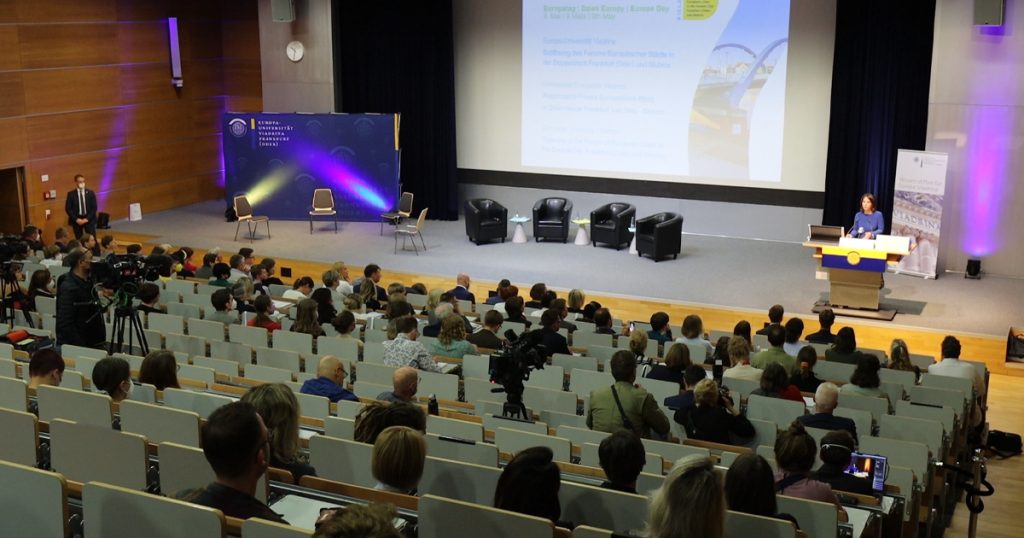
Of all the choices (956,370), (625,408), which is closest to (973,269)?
(956,370)

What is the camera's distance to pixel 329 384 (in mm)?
6582

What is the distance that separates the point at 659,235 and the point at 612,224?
1.27 meters

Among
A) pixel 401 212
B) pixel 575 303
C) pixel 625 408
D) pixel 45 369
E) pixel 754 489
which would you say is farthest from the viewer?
pixel 401 212

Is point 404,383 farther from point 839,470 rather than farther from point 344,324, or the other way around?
point 344,324

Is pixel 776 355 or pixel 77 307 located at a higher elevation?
pixel 77 307

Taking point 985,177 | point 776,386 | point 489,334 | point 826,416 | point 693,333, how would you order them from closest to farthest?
point 826,416 → point 776,386 → point 489,334 → point 693,333 → point 985,177

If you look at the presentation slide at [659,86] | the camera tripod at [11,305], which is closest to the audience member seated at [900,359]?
the camera tripod at [11,305]

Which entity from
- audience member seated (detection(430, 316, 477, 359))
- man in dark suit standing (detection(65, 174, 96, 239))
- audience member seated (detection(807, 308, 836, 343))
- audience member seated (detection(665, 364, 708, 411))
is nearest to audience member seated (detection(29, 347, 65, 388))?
audience member seated (detection(430, 316, 477, 359))

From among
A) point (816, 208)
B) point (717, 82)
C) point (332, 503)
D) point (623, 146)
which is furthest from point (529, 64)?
point (332, 503)

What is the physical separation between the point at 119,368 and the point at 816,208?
503 inches

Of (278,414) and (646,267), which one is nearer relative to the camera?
(278,414)

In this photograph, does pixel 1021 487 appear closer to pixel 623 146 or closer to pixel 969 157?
pixel 969 157

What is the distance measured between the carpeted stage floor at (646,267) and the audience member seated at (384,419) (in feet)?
29.5

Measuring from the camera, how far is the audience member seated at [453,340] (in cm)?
820
